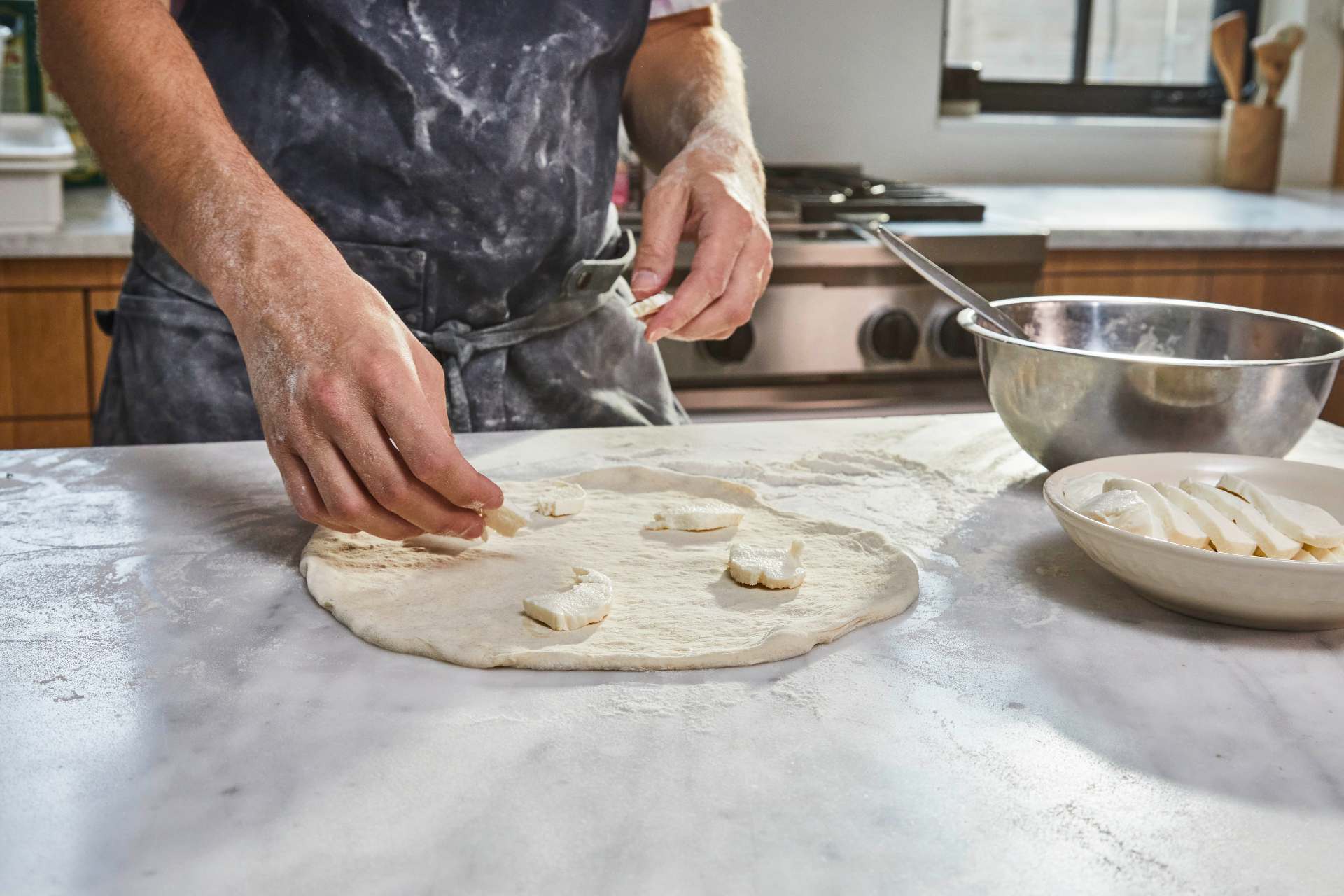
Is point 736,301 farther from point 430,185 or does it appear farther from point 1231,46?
point 1231,46

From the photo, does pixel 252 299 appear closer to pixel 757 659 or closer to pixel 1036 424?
pixel 757 659

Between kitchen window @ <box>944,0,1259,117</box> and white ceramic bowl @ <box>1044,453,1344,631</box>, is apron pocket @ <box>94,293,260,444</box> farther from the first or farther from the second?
kitchen window @ <box>944,0,1259,117</box>

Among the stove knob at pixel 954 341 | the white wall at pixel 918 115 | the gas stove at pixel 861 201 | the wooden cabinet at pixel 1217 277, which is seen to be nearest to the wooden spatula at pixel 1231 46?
the white wall at pixel 918 115

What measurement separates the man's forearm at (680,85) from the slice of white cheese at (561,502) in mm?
512

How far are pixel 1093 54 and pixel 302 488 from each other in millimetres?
2854

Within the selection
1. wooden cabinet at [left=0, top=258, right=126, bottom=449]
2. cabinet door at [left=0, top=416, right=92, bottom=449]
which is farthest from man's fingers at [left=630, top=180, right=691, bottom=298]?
cabinet door at [left=0, top=416, right=92, bottom=449]

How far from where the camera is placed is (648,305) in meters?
0.99

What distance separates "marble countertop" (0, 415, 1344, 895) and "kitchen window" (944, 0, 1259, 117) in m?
2.46

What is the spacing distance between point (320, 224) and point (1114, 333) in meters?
0.76

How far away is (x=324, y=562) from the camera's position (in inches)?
32.1

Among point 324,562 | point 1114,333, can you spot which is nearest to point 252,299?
point 324,562


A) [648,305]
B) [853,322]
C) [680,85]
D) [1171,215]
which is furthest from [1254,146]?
[648,305]

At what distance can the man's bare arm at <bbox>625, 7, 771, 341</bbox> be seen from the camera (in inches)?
41.0

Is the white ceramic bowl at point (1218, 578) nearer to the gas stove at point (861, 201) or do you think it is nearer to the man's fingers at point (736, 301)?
the man's fingers at point (736, 301)
